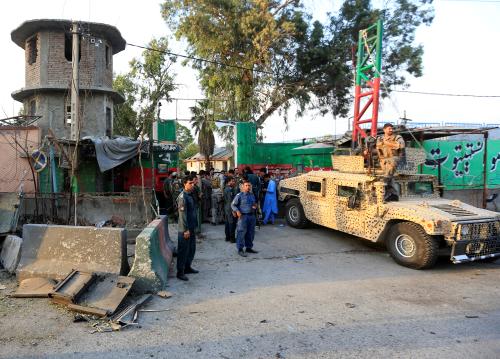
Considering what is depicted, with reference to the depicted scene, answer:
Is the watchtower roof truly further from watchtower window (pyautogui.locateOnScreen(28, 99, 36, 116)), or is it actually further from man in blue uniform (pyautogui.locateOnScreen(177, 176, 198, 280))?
man in blue uniform (pyautogui.locateOnScreen(177, 176, 198, 280))

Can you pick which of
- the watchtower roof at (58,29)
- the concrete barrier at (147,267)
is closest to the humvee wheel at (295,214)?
the concrete barrier at (147,267)

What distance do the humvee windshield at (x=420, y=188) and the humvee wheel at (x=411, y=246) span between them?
1219 mm

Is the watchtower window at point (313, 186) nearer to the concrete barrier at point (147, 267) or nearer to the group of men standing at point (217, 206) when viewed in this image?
the group of men standing at point (217, 206)

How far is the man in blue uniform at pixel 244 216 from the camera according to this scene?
820 centimetres

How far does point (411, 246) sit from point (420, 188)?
5.93ft

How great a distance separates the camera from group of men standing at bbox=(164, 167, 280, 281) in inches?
254

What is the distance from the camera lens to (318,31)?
64.2 ft

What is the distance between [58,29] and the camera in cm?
1745

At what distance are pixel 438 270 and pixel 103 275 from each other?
5.84 metres

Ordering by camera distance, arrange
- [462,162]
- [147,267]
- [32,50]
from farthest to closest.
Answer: [32,50] → [462,162] → [147,267]

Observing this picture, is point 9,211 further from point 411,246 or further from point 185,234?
point 411,246

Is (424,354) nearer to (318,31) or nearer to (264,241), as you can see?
(264,241)

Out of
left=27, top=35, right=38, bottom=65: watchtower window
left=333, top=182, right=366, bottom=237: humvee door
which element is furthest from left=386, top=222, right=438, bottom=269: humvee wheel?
left=27, top=35, right=38, bottom=65: watchtower window

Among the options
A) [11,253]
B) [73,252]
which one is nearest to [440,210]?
[73,252]
